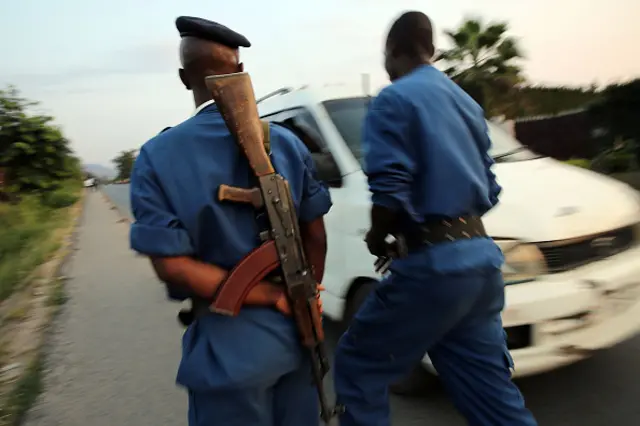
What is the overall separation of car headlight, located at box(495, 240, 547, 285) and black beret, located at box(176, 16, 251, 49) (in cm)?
186

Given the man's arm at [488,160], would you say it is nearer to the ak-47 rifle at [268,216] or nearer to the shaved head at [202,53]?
the ak-47 rifle at [268,216]

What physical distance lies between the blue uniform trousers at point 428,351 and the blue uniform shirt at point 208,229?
0.53m

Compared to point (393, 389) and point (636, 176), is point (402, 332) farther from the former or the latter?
point (636, 176)

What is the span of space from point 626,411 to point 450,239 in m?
1.79

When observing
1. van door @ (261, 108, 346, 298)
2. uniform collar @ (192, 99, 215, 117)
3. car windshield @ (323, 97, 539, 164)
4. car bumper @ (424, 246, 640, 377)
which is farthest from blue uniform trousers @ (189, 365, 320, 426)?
car windshield @ (323, 97, 539, 164)

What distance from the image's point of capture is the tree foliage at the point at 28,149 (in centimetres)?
1323

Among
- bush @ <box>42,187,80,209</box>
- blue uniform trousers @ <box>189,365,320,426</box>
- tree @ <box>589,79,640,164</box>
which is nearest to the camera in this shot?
blue uniform trousers @ <box>189,365,320,426</box>

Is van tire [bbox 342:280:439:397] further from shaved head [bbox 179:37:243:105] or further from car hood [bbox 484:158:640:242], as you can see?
shaved head [bbox 179:37:243:105]

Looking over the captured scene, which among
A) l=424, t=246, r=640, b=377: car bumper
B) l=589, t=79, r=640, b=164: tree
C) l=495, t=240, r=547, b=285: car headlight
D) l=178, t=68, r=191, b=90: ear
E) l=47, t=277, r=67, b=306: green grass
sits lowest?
l=589, t=79, r=640, b=164: tree

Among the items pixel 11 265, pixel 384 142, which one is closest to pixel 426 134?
pixel 384 142

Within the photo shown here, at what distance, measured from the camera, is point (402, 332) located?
225 centimetres

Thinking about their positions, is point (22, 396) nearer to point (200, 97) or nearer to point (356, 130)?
point (356, 130)

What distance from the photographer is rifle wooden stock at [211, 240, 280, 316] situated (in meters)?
1.70

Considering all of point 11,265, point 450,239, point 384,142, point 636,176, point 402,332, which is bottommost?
point 636,176
